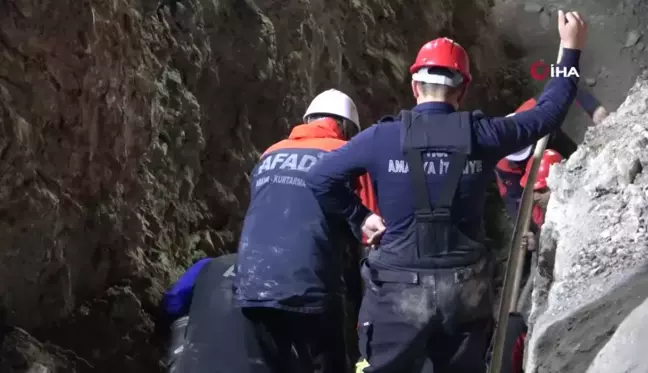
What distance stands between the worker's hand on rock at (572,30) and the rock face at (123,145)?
1.49 metres

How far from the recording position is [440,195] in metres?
1.88

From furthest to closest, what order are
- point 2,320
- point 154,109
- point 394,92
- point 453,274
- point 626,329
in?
point 394,92 < point 154,109 < point 2,320 < point 453,274 < point 626,329

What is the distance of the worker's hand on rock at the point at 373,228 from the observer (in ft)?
6.56

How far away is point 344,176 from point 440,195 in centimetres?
28

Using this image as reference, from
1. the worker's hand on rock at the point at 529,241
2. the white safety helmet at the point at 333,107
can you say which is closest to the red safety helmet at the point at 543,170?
the worker's hand on rock at the point at 529,241

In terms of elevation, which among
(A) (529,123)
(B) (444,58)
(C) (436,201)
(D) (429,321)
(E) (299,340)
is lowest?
(E) (299,340)

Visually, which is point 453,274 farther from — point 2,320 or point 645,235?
point 2,320

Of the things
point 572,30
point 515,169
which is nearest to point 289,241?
point 572,30

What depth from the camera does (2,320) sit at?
221 centimetres

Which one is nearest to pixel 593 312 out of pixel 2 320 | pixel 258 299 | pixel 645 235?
pixel 645 235

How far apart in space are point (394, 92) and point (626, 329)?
3716 millimetres

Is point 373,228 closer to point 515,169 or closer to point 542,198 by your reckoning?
point 542,198

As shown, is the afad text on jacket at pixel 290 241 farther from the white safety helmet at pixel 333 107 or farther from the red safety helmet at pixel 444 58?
the red safety helmet at pixel 444 58

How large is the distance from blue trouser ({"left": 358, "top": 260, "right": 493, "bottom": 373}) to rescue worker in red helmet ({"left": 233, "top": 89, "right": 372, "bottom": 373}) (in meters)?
0.35
